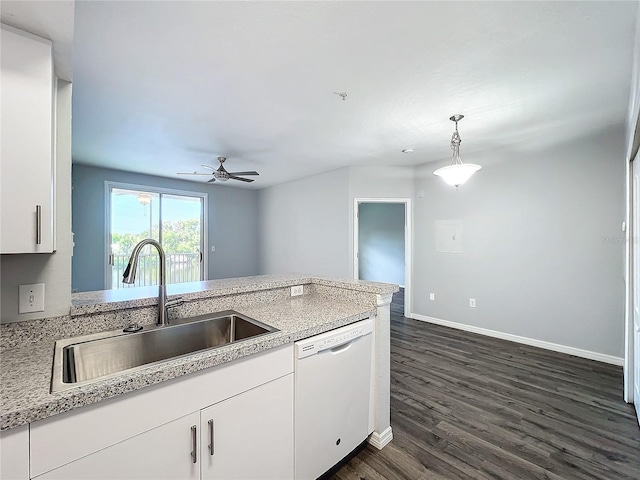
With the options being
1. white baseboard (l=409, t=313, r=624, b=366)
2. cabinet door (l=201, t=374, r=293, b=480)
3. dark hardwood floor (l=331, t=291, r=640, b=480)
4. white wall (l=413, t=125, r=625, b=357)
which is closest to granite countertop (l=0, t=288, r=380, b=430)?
cabinet door (l=201, t=374, r=293, b=480)

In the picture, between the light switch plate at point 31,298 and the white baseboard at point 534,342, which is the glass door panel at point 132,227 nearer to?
the light switch plate at point 31,298

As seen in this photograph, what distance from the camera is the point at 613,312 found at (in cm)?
309

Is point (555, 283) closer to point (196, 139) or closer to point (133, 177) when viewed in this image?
point (196, 139)

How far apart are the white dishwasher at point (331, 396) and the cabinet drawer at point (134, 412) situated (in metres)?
0.25

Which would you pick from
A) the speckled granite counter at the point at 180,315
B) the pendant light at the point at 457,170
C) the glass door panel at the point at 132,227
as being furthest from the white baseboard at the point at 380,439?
the glass door panel at the point at 132,227

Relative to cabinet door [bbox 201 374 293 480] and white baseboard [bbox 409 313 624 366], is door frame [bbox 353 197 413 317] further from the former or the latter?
cabinet door [bbox 201 374 293 480]

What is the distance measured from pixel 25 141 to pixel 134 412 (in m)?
1.01

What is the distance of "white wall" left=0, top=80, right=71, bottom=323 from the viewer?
3.95 feet

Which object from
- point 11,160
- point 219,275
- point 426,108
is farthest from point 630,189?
point 219,275

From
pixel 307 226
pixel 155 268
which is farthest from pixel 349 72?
pixel 155 268

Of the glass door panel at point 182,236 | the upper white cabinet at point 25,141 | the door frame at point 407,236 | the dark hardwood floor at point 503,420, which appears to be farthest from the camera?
the glass door panel at point 182,236

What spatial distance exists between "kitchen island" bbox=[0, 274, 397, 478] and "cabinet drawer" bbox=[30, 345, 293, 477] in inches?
1.1

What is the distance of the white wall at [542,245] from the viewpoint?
312 centimetres

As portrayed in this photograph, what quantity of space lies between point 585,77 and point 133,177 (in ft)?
21.3
